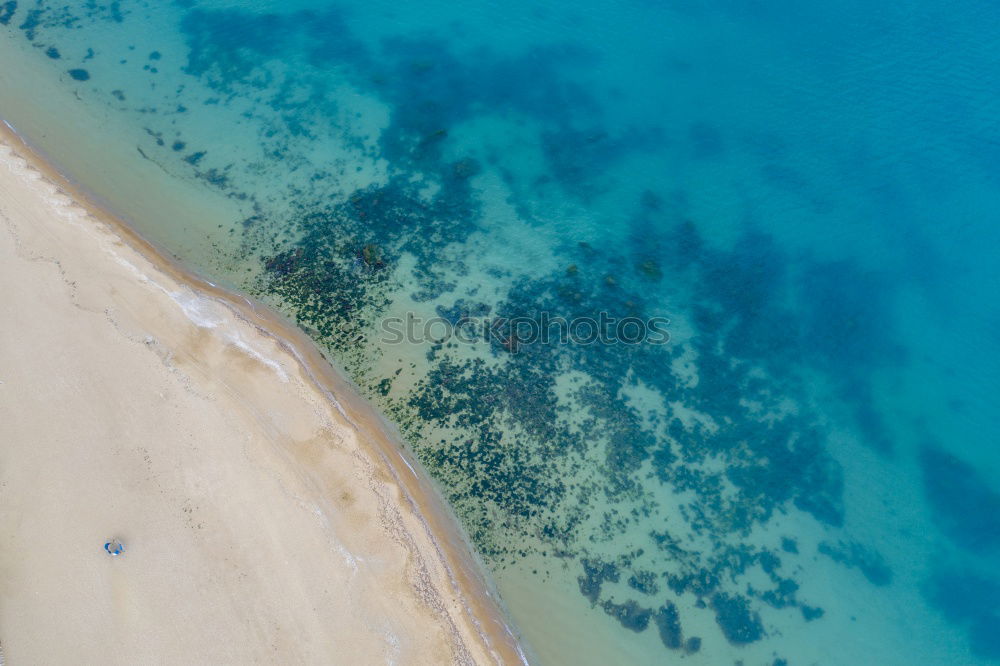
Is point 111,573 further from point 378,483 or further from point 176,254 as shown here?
point 176,254

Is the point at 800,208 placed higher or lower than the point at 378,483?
higher

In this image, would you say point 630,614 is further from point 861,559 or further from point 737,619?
point 861,559

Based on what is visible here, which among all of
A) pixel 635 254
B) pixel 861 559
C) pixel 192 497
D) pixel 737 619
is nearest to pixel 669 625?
pixel 737 619

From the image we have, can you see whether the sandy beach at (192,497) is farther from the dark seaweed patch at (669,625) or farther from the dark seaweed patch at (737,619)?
the dark seaweed patch at (737,619)

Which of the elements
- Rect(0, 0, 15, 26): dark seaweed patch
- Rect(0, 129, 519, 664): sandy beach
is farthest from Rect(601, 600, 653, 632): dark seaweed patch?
Rect(0, 0, 15, 26): dark seaweed patch

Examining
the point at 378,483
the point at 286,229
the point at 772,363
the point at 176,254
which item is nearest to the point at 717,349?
the point at 772,363
